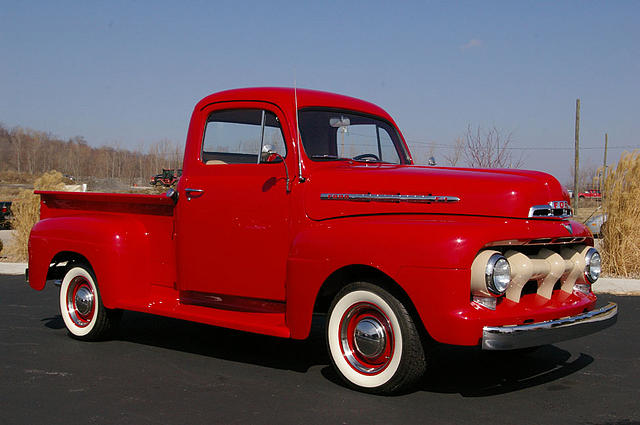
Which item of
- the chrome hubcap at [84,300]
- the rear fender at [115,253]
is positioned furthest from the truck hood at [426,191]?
the chrome hubcap at [84,300]

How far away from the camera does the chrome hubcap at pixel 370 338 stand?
4.55 metres

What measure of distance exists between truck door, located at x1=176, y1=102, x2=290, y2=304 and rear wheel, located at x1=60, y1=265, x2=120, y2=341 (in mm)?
1023

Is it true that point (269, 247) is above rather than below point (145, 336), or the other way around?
above

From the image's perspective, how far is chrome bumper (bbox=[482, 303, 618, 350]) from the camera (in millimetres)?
4082

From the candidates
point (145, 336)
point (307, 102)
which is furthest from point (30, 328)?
point (307, 102)

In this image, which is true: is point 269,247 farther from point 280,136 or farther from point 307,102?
point 307,102

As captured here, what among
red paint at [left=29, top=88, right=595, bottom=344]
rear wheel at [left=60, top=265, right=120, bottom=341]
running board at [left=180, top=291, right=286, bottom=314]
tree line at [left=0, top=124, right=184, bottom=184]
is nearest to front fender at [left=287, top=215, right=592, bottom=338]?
red paint at [left=29, top=88, right=595, bottom=344]

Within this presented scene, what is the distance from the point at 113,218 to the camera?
6.53 meters

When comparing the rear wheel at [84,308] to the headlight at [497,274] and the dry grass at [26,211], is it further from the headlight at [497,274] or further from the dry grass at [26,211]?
the dry grass at [26,211]

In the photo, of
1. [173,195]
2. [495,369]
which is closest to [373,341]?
[495,369]

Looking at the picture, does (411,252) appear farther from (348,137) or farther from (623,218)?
(623,218)

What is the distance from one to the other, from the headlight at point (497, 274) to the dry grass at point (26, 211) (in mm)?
13786

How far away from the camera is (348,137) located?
233 inches

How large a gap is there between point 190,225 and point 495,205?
8.57 ft
